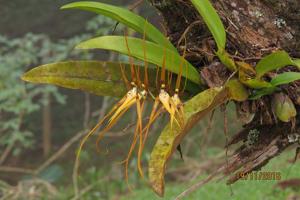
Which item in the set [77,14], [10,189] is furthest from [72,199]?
[77,14]

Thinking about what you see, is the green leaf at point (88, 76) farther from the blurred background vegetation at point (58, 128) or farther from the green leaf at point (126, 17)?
the blurred background vegetation at point (58, 128)

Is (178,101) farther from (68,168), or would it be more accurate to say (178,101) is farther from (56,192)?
(68,168)

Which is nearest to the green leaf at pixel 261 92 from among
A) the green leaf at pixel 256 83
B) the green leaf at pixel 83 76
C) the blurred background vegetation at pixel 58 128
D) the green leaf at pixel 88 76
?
the green leaf at pixel 256 83

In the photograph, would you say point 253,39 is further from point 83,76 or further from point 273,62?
point 83,76

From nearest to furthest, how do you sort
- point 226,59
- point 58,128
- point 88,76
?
1. point 226,59
2. point 88,76
3. point 58,128

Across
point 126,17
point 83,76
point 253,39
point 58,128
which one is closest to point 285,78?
point 253,39

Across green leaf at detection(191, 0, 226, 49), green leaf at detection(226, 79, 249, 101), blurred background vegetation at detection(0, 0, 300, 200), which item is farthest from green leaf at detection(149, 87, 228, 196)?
blurred background vegetation at detection(0, 0, 300, 200)

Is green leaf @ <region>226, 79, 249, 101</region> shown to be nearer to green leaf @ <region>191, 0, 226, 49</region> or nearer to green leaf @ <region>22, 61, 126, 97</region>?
green leaf @ <region>191, 0, 226, 49</region>
